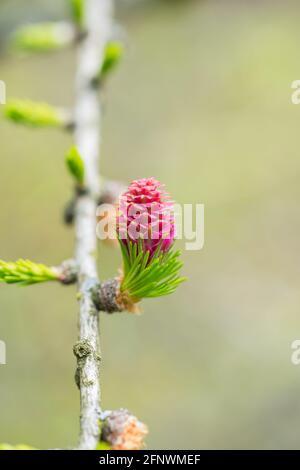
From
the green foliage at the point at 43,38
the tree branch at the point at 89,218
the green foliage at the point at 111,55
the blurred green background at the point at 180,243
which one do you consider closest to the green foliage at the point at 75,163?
the tree branch at the point at 89,218

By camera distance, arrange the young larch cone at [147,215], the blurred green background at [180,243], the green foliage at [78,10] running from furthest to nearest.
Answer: the blurred green background at [180,243]
the green foliage at [78,10]
the young larch cone at [147,215]

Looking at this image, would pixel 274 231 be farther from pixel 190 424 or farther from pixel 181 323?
pixel 190 424

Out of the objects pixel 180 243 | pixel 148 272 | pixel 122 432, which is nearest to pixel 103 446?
pixel 122 432

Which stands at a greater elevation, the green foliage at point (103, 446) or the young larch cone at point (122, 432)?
the young larch cone at point (122, 432)

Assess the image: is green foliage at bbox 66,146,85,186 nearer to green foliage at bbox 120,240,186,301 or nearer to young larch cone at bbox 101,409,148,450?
green foliage at bbox 120,240,186,301

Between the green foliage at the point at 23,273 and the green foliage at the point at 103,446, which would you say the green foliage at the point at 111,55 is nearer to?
the green foliage at the point at 23,273

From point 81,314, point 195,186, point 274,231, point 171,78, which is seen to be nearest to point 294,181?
point 274,231

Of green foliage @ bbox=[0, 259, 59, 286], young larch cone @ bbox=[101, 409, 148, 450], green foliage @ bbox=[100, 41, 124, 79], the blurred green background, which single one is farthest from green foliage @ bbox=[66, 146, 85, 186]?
the blurred green background
